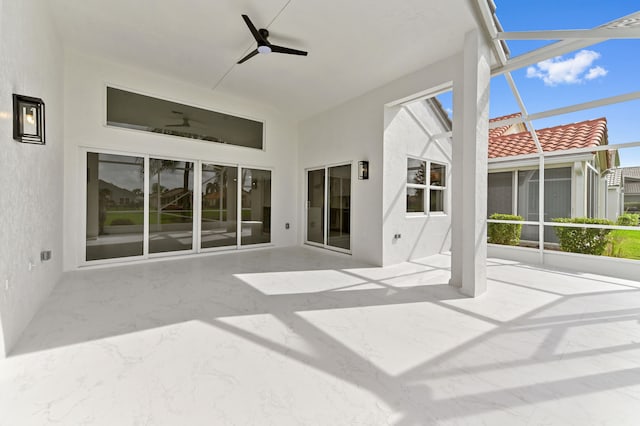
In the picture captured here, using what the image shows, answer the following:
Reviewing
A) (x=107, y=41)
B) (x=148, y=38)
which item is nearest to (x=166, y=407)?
(x=148, y=38)

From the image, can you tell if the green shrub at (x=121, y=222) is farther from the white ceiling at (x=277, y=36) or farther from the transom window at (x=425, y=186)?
the transom window at (x=425, y=186)

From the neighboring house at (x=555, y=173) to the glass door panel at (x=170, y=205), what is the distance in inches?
283

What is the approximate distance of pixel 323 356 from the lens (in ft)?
7.14

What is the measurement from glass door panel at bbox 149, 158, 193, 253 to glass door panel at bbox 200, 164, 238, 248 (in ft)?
0.96

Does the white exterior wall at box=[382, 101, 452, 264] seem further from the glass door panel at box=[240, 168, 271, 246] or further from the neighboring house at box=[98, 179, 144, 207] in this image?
the neighboring house at box=[98, 179, 144, 207]

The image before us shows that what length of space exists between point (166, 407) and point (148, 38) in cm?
484

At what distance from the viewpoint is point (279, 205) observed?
7328 mm

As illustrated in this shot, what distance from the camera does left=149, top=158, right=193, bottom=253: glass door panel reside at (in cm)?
545

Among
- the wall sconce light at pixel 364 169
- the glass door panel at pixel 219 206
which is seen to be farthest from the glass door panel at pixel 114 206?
the wall sconce light at pixel 364 169

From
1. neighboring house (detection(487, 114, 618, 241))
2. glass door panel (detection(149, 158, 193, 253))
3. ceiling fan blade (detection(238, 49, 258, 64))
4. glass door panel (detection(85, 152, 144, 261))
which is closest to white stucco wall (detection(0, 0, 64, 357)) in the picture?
glass door panel (detection(85, 152, 144, 261))

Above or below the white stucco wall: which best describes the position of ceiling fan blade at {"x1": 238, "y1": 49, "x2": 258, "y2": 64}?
above

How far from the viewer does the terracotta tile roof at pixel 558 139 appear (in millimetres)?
5715

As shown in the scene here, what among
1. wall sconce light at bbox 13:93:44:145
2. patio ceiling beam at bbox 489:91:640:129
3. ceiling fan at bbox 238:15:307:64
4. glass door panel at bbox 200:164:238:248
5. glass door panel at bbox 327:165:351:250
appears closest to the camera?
wall sconce light at bbox 13:93:44:145

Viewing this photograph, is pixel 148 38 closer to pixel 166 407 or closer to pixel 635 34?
pixel 166 407
